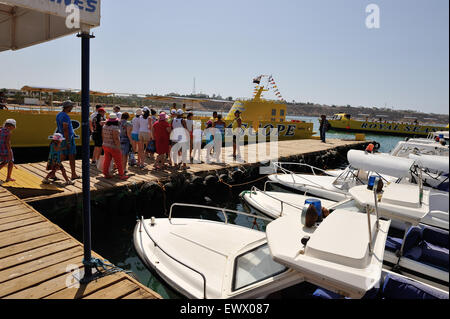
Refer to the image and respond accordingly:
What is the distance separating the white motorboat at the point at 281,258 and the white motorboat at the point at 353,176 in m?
3.87

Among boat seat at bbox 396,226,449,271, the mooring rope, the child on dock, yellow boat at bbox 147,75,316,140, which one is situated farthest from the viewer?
yellow boat at bbox 147,75,316,140

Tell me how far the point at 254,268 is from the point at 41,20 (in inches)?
183

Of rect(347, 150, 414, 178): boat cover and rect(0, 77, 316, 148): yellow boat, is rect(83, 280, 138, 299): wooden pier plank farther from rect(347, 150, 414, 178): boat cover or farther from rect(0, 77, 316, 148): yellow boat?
rect(0, 77, 316, 148): yellow boat

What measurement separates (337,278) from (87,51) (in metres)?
3.27

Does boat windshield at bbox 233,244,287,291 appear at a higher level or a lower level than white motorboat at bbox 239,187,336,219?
higher

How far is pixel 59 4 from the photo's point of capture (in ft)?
9.23

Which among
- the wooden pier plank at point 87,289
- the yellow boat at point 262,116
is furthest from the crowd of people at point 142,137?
the yellow boat at point 262,116

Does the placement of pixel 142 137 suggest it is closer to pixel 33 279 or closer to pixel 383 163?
pixel 33 279

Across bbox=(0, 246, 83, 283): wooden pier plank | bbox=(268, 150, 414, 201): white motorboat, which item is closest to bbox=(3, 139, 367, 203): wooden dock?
bbox=(268, 150, 414, 201): white motorboat

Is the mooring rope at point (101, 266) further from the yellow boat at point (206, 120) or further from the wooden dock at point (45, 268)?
the yellow boat at point (206, 120)

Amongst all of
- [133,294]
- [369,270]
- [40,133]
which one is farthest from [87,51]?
[40,133]

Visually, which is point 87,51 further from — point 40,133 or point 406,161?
point 40,133

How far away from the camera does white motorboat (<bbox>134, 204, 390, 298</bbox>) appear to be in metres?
2.58

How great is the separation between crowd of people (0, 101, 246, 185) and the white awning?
1.62m
